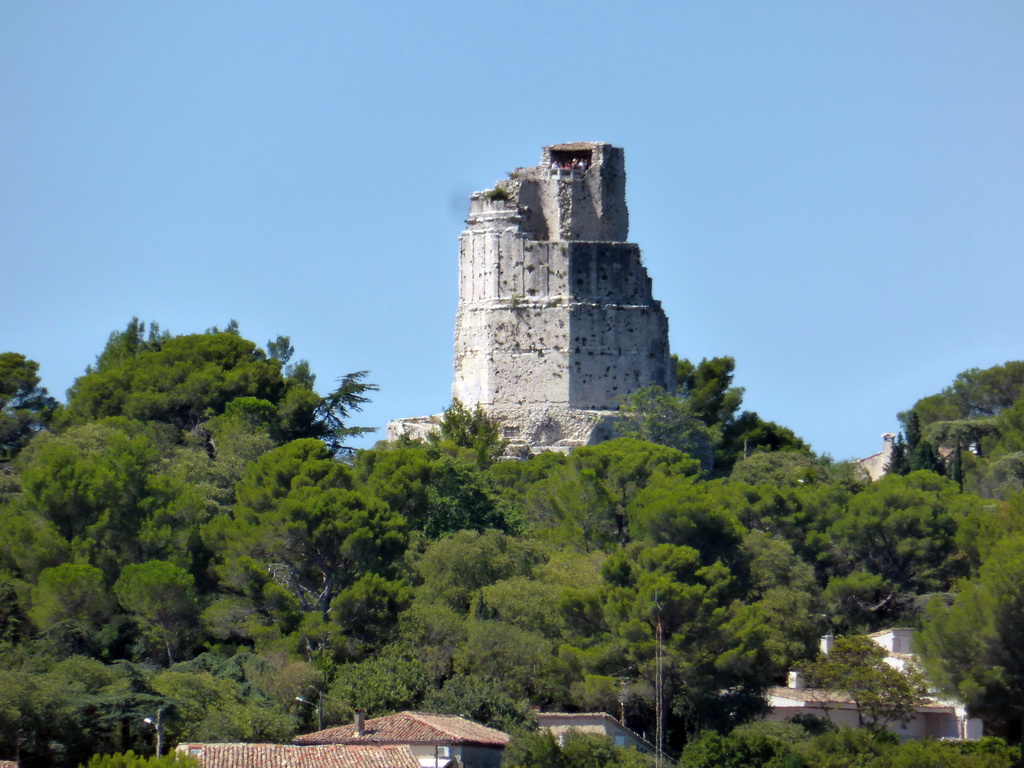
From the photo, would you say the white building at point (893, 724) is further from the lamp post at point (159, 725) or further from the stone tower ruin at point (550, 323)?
the stone tower ruin at point (550, 323)

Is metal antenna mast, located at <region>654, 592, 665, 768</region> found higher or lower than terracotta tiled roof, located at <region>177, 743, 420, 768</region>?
higher

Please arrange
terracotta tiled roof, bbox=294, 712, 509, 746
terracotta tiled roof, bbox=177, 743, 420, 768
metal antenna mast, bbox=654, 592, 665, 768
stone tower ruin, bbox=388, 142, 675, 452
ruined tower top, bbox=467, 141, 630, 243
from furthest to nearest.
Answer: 1. ruined tower top, bbox=467, 141, 630, 243
2. stone tower ruin, bbox=388, 142, 675, 452
3. metal antenna mast, bbox=654, 592, 665, 768
4. terracotta tiled roof, bbox=294, 712, 509, 746
5. terracotta tiled roof, bbox=177, 743, 420, 768

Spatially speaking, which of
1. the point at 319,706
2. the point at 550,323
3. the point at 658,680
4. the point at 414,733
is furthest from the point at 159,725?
the point at 550,323

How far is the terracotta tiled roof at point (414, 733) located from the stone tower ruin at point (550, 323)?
1707 cm

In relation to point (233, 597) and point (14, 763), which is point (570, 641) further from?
point (14, 763)

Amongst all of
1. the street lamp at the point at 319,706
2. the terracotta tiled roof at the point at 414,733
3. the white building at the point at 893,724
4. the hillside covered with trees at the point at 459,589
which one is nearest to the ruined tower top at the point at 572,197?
the hillside covered with trees at the point at 459,589

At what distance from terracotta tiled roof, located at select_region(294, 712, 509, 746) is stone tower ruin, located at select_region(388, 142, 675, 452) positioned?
56.0ft

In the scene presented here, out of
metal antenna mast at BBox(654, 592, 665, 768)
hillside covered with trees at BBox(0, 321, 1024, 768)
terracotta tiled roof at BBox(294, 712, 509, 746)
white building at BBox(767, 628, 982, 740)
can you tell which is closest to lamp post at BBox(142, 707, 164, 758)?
hillside covered with trees at BBox(0, 321, 1024, 768)

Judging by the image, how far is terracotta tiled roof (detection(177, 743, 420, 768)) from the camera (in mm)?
31984

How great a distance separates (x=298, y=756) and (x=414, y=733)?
1955 millimetres

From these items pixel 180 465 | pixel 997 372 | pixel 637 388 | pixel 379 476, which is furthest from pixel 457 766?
pixel 997 372

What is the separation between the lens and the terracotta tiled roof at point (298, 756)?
3198 centimetres

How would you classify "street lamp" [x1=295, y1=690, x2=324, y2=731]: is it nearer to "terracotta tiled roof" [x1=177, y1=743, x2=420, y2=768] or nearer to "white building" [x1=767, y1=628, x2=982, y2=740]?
"terracotta tiled roof" [x1=177, y1=743, x2=420, y2=768]

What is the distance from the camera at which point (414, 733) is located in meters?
33.8
